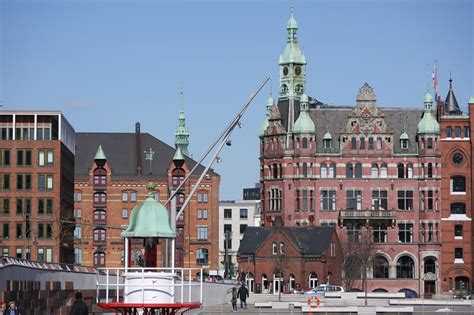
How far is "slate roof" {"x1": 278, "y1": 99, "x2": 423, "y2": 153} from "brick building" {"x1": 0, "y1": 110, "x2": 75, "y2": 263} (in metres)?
41.9

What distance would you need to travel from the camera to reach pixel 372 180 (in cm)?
16950

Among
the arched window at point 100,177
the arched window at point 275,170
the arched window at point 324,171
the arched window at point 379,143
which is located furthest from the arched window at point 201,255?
the arched window at point 379,143

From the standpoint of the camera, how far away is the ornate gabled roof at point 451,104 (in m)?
173

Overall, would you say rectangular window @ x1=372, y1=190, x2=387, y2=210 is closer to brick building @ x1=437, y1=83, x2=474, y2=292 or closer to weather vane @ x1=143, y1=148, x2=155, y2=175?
brick building @ x1=437, y1=83, x2=474, y2=292

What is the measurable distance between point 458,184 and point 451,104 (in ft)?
37.6

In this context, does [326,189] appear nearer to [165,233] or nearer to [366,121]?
[366,121]

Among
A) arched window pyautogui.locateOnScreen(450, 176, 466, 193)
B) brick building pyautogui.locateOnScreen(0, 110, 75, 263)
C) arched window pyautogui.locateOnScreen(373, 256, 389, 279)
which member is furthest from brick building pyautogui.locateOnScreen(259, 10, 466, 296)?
brick building pyautogui.locateOnScreen(0, 110, 75, 263)

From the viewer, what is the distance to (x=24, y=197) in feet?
455

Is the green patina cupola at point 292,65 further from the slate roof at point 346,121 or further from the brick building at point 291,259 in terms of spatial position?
the brick building at point 291,259

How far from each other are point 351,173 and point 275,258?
57.1 feet

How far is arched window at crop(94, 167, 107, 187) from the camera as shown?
17188 centimetres

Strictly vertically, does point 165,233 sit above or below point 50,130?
below

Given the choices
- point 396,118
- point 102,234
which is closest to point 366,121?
point 396,118

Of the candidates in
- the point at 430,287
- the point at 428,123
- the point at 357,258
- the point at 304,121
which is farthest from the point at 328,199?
the point at 430,287
